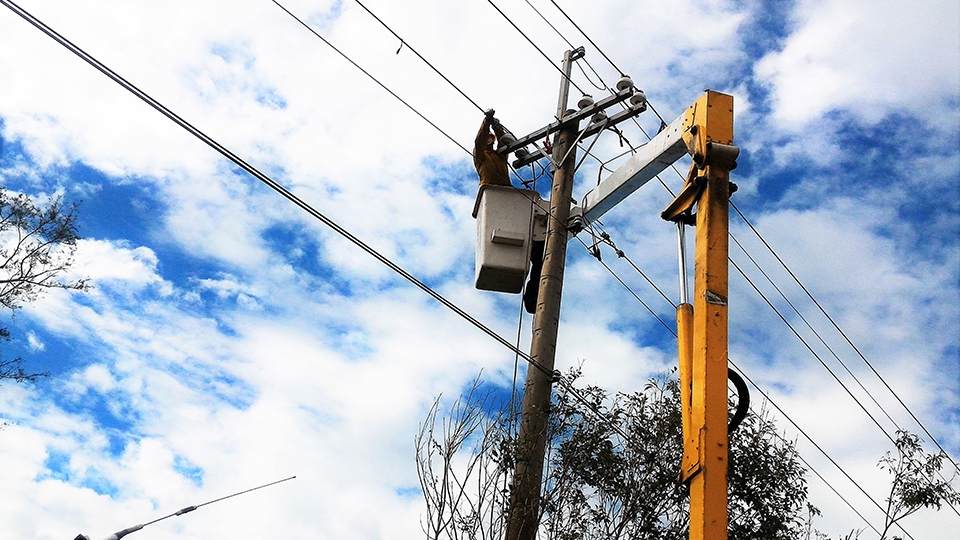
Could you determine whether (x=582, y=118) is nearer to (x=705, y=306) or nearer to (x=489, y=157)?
(x=489, y=157)

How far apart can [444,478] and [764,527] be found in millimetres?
3157

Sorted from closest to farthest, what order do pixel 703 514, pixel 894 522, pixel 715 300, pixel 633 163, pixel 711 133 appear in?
pixel 703 514, pixel 715 300, pixel 711 133, pixel 633 163, pixel 894 522

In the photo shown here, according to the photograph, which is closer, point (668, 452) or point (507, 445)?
point (507, 445)

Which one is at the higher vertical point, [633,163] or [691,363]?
[633,163]

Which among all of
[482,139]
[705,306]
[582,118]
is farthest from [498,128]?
[705,306]

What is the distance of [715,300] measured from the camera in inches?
193

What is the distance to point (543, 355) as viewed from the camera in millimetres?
7559

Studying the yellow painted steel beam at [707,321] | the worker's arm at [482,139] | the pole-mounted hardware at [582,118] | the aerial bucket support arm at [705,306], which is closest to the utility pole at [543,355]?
the pole-mounted hardware at [582,118]

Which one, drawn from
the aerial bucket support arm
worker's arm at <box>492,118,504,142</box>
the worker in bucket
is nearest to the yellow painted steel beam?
the aerial bucket support arm

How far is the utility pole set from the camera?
6845 millimetres

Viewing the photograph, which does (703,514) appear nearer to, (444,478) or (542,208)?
(444,478)

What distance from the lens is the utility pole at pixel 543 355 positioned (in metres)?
6.85

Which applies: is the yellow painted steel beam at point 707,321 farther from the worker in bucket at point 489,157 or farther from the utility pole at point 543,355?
the worker in bucket at point 489,157

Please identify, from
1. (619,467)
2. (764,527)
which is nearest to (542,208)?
(619,467)
